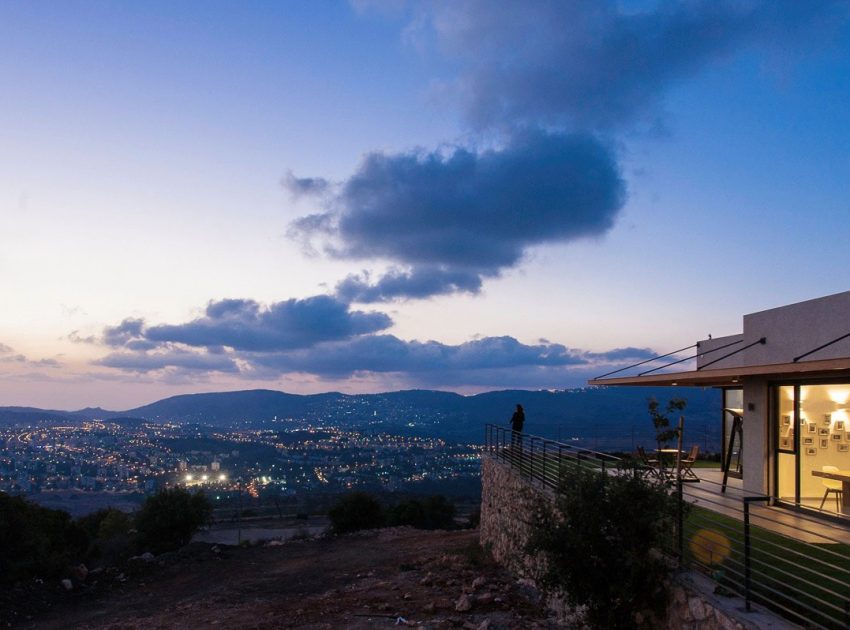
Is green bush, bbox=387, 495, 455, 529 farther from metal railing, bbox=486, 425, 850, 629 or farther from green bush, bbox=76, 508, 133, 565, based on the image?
metal railing, bbox=486, 425, 850, 629

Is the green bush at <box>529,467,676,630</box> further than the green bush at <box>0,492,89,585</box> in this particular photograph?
No

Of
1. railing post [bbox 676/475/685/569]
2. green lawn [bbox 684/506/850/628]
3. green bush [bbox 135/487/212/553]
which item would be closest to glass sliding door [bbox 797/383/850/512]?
green lawn [bbox 684/506/850/628]

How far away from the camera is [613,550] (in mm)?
6719

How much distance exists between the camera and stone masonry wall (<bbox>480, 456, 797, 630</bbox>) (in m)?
5.52

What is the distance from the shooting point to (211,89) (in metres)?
18.0

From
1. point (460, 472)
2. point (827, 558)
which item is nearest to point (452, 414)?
point (460, 472)

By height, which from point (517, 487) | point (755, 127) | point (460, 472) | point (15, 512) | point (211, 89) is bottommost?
point (460, 472)

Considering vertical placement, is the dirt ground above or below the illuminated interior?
below

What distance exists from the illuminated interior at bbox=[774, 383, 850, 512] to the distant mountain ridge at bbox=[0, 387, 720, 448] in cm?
4353

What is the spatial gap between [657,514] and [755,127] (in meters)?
13.7

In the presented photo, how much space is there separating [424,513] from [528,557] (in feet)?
75.7

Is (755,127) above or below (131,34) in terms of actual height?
below

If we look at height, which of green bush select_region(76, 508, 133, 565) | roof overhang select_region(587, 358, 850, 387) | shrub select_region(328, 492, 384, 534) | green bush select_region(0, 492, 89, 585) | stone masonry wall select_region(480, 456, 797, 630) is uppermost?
roof overhang select_region(587, 358, 850, 387)

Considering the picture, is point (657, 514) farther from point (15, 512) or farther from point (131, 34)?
point (15, 512)
